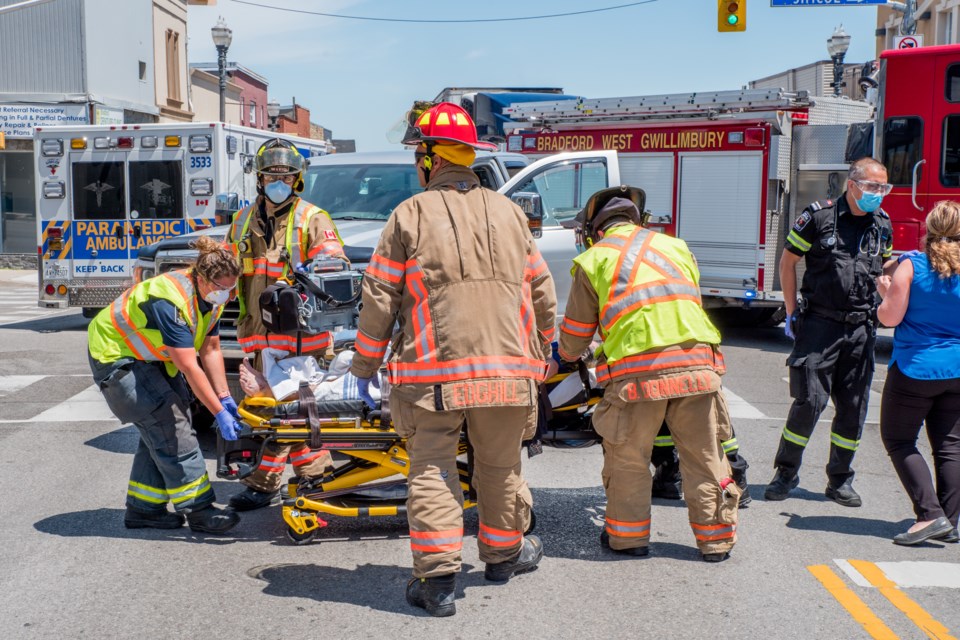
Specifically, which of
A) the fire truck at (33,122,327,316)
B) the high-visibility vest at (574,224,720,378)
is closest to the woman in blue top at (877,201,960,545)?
the high-visibility vest at (574,224,720,378)

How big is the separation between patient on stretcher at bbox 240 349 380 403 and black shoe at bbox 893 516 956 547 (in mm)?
2783

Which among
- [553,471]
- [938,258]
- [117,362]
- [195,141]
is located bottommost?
[553,471]

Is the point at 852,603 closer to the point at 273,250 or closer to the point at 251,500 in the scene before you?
the point at 251,500

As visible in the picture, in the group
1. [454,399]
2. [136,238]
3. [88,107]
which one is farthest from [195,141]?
[88,107]

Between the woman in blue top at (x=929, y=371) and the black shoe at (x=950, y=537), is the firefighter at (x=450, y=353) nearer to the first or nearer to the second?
the woman in blue top at (x=929, y=371)

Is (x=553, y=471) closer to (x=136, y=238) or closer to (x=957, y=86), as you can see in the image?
(x=957, y=86)

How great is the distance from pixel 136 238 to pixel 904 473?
1077 cm

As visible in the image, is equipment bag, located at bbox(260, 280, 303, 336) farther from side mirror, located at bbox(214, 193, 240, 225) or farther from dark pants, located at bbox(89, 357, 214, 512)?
side mirror, located at bbox(214, 193, 240, 225)

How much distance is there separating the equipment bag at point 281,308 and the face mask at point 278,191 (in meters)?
0.56

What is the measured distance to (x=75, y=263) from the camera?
45.3ft

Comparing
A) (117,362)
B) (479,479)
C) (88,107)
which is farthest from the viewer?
(88,107)

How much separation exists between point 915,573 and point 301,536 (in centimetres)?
296

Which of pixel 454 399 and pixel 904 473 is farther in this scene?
pixel 904 473

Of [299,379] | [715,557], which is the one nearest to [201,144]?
[299,379]
